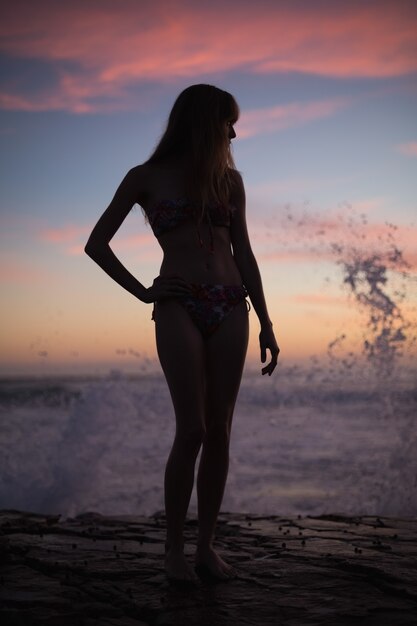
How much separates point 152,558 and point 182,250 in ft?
5.96

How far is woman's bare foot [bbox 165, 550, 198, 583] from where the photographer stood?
3.30 metres

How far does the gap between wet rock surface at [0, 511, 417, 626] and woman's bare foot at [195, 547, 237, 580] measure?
0.24ft

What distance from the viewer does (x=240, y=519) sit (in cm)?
563

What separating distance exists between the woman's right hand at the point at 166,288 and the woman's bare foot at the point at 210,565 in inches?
51.1

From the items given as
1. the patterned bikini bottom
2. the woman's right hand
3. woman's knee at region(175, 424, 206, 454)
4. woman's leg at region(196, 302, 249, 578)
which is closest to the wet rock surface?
woman's leg at region(196, 302, 249, 578)

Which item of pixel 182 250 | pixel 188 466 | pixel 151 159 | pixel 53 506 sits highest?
pixel 151 159

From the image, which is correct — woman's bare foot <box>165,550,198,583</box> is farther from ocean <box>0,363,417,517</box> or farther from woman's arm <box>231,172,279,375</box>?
ocean <box>0,363,417,517</box>

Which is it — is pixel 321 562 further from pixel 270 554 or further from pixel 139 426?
pixel 139 426

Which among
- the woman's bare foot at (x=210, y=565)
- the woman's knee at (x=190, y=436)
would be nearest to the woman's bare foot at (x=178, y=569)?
the woman's bare foot at (x=210, y=565)

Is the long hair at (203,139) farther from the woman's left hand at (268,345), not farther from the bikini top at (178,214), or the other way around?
the woman's left hand at (268,345)

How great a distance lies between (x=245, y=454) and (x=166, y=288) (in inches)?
463

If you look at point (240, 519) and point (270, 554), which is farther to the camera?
point (240, 519)

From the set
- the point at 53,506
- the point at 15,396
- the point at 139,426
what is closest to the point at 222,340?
the point at 53,506

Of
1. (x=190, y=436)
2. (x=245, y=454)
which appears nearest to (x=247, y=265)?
(x=190, y=436)
